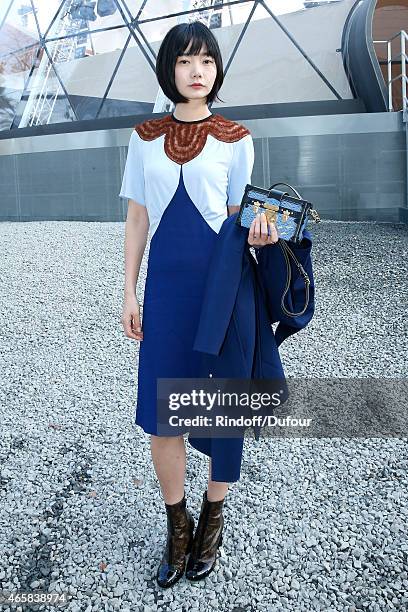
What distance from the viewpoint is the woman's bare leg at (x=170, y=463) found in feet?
7.29

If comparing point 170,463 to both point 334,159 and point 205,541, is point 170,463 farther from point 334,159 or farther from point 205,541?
point 334,159

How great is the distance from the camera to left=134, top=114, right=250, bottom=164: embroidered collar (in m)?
2.09

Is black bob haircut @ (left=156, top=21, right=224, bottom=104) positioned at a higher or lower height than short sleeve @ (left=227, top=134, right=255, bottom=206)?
higher

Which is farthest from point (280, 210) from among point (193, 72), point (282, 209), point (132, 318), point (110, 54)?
point (110, 54)

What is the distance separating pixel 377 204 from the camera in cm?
1083

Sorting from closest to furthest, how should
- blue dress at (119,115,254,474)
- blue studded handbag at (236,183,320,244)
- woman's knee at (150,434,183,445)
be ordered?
blue studded handbag at (236,183,320,244) < blue dress at (119,115,254,474) < woman's knee at (150,434,183,445)

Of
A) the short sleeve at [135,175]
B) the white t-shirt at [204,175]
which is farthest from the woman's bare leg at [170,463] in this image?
the short sleeve at [135,175]

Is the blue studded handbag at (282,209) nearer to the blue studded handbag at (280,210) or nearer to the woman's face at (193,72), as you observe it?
the blue studded handbag at (280,210)

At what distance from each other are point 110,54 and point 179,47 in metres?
12.3

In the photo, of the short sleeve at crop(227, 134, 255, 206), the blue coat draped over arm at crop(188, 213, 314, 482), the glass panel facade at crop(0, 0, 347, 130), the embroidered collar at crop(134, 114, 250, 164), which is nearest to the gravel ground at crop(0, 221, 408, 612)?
the blue coat draped over arm at crop(188, 213, 314, 482)

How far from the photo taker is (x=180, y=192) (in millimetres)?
2098

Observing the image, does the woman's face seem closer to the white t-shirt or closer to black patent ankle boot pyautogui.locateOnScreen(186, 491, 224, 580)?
the white t-shirt

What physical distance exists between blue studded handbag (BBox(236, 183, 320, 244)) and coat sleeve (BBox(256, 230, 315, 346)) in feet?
0.18

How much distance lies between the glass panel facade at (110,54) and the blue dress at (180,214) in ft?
34.2
